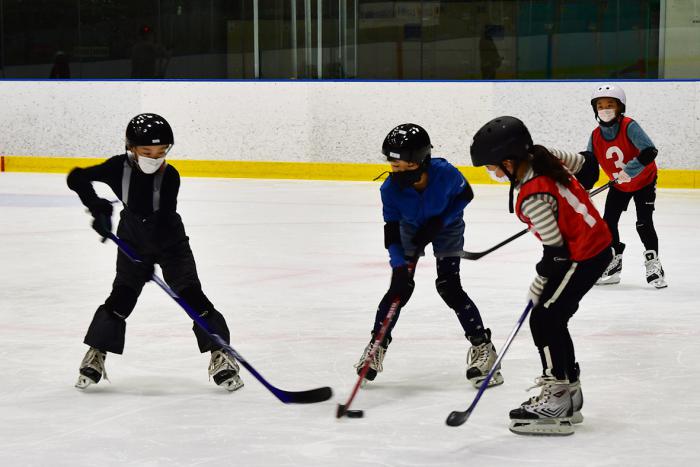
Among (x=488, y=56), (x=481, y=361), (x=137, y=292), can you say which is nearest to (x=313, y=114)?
(x=488, y=56)

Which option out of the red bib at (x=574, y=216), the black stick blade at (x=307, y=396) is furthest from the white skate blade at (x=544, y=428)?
the black stick blade at (x=307, y=396)

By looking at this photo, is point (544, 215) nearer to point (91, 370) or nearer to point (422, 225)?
point (422, 225)

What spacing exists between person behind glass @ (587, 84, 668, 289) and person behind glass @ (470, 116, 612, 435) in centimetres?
212

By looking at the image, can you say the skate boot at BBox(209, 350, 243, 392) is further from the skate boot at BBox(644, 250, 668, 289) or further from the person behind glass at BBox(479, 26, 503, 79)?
the person behind glass at BBox(479, 26, 503, 79)

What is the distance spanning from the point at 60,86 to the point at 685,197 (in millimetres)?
5890

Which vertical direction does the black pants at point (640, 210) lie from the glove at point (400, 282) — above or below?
below

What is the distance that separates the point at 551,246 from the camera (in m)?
2.91

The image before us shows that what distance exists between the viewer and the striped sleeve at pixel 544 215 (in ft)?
9.36

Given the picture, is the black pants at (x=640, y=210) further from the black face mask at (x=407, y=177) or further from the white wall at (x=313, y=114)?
the white wall at (x=313, y=114)

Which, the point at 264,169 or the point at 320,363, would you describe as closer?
the point at 320,363

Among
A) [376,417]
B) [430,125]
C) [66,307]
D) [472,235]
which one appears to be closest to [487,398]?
[376,417]

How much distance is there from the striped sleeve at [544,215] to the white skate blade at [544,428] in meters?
0.46

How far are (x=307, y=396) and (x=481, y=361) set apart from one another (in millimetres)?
588

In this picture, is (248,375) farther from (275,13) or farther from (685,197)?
(275,13)
